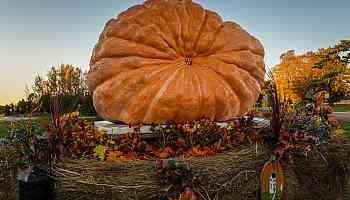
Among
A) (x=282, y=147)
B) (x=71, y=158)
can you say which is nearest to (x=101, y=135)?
(x=71, y=158)

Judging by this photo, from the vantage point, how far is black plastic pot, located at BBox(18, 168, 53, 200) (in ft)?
11.3

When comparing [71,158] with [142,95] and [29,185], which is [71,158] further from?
[142,95]

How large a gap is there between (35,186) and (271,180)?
6.64 feet

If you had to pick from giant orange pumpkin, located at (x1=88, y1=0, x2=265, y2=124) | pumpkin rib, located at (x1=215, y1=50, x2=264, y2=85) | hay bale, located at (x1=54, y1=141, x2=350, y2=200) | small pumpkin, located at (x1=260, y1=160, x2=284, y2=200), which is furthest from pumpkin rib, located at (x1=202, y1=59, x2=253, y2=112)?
small pumpkin, located at (x1=260, y1=160, x2=284, y2=200)

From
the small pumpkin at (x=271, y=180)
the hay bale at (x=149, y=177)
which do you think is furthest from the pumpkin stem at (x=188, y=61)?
the small pumpkin at (x=271, y=180)

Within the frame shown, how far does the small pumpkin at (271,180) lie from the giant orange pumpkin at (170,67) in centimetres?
88

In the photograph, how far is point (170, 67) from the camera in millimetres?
4320

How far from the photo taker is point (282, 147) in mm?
3834

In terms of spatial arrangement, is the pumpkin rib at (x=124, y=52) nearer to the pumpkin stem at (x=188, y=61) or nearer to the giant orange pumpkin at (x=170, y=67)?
the giant orange pumpkin at (x=170, y=67)

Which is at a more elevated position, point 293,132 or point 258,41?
point 258,41

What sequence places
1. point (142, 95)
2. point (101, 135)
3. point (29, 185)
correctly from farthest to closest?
point (142, 95)
point (101, 135)
point (29, 185)

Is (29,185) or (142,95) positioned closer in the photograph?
(29,185)

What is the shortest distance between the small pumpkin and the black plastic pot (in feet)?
6.00

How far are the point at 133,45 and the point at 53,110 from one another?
3.44ft
